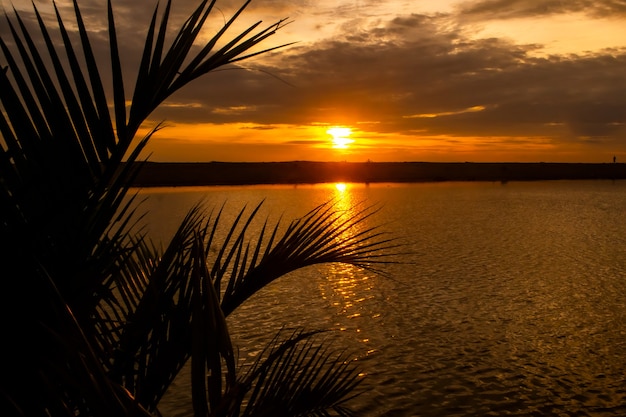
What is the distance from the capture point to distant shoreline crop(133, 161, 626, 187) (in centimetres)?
11819

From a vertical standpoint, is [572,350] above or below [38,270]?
below

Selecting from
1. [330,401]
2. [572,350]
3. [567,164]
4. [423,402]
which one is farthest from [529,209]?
[567,164]

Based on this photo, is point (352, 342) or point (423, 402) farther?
point (352, 342)

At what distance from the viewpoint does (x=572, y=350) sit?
10586 millimetres

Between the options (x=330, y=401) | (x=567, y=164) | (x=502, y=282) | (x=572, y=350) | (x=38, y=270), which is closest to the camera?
(x=38, y=270)

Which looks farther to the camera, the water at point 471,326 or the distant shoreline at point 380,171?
the distant shoreline at point 380,171

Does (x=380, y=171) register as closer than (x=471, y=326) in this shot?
No

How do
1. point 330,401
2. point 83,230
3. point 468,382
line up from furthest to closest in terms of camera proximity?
point 468,382 → point 330,401 → point 83,230

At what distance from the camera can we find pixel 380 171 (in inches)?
5541

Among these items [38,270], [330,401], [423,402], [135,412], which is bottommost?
[423,402]

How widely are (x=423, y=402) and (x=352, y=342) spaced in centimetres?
267

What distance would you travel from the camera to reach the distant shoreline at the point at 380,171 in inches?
4653

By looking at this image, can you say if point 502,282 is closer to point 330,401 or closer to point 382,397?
point 382,397

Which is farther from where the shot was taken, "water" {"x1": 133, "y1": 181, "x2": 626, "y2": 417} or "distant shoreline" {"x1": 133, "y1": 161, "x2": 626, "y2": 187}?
"distant shoreline" {"x1": 133, "y1": 161, "x2": 626, "y2": 187}
